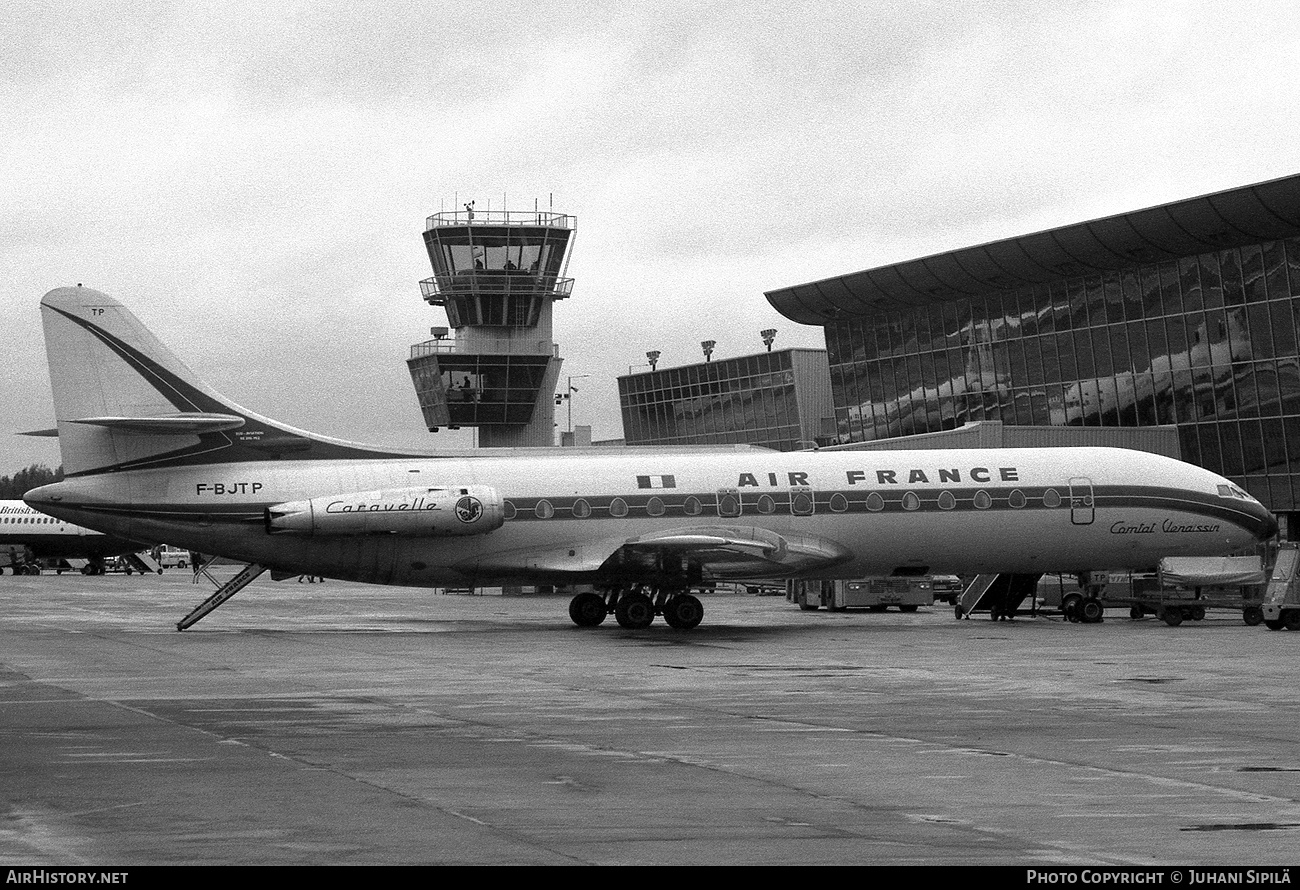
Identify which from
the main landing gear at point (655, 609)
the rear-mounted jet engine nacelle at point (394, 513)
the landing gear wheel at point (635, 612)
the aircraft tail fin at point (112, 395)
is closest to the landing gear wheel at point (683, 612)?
the main landing gear at point (655, 609)

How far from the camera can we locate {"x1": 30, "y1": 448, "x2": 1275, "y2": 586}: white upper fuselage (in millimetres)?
33125

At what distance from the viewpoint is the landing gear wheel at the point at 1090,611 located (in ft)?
125

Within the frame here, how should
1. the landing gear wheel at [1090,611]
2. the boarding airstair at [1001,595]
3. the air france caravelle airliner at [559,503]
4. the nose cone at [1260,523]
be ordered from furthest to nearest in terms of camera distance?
1. the boarding airstair at [1001,595]
2. the landing gear wheel at [1090,611]
3. the nose cone at [1260,523]
4. the air france caravelle airliner at [559,503]

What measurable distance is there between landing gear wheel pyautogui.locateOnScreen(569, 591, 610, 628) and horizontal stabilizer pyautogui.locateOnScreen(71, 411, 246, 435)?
338 inches

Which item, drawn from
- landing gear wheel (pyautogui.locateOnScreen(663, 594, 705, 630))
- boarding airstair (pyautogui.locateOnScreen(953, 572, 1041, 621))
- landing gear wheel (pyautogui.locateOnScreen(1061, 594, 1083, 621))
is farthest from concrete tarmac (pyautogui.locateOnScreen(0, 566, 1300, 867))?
boarding airstair (pyautogui.locateOnScreen(953, 572, 1041, 621))

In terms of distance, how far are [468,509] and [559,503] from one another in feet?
6.85

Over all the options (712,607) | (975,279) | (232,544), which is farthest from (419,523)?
(975,279)

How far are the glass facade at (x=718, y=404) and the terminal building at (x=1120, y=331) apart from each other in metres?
18.9

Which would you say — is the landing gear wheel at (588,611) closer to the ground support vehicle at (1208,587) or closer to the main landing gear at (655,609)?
the main landing gear at (655,609)

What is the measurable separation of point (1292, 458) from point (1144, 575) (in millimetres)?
21022

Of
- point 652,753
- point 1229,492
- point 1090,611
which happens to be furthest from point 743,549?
point 652,753

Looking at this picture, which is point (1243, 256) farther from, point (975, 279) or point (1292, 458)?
point (975, 279)

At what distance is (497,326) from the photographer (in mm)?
85500
